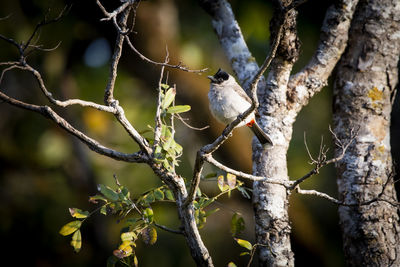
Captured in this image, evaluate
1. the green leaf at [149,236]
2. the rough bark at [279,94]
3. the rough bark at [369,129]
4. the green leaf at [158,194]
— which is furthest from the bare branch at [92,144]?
the rough bark at [369,129]

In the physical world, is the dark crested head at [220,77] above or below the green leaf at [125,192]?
above

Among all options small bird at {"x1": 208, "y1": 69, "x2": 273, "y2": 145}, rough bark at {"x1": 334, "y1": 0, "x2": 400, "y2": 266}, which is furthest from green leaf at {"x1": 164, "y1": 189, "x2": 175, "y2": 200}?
rough bark at {"x1": 334, "y1": 0, "x2": 400, "y2": 266}

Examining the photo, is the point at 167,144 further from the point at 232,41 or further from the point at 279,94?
the point at 232,41

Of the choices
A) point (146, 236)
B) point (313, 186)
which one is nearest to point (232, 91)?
point (146, 236)

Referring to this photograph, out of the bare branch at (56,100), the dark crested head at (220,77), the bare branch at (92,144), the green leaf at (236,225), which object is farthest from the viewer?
the dark crested head at (220,77)

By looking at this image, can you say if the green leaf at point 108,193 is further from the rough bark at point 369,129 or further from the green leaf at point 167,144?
the rough bark at point 369,129

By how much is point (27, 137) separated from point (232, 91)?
437cm

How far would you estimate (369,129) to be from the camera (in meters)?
3.81

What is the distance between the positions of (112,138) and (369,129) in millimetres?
4681

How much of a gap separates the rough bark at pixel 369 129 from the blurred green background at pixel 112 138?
6.02ft

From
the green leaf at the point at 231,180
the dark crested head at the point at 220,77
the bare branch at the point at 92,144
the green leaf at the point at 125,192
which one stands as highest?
the dark crested head at the point at 220,77

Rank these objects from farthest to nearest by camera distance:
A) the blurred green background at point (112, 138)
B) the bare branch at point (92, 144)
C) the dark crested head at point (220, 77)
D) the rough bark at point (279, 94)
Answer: the blurred green background at point (112, 138) → the dark crested head at point (220, 77) → the rough bark at point (279, 94) → the bare branch at point (92, 144)

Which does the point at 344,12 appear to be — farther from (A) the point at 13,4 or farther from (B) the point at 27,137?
(B) the point at 27,137

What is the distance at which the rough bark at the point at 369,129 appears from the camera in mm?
3562
